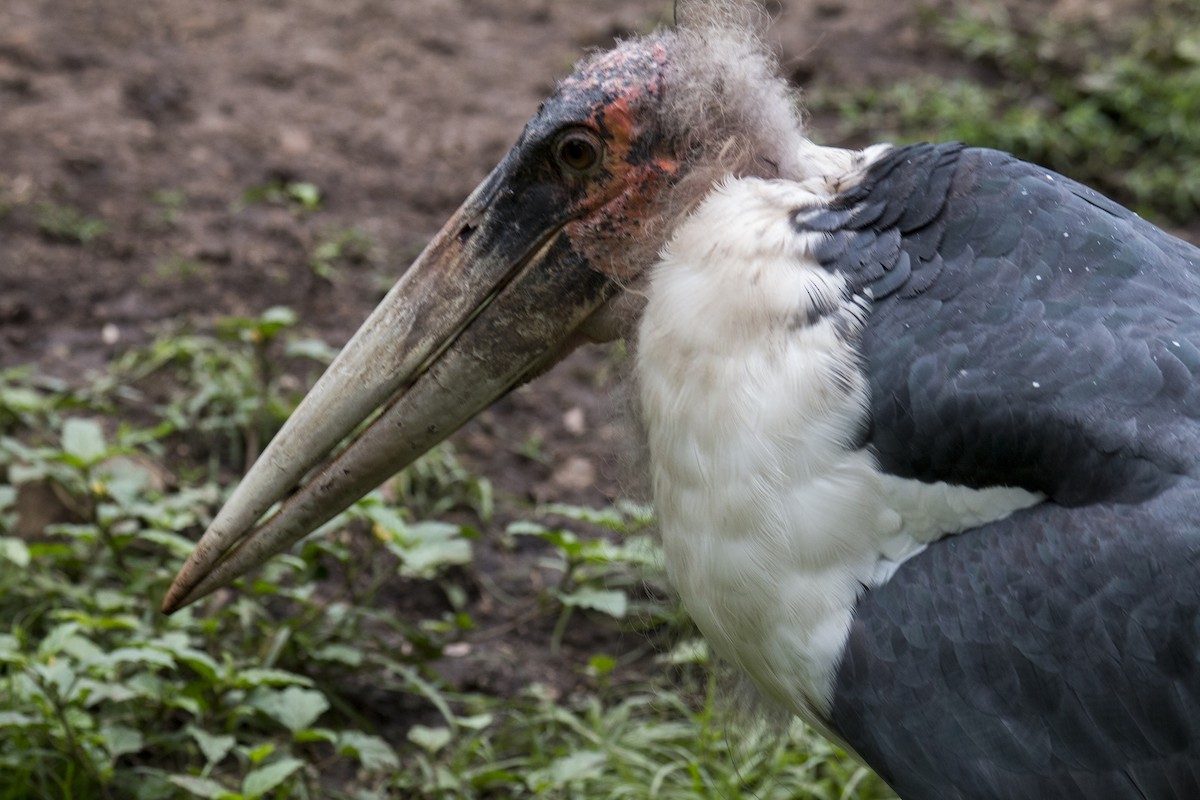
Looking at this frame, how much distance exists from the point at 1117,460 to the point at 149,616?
266 centimetres

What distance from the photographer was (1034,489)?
2.49 metres

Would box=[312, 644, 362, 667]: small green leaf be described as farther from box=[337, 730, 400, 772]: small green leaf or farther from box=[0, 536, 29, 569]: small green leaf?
box=[0, 536, 29, 569]: small green leaf

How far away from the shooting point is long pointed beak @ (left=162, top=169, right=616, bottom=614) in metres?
3.09

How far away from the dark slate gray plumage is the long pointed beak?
639mm

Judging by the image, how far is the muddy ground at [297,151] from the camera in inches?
215

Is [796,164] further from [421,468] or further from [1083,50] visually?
[1083,50]

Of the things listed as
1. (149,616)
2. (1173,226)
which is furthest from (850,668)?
(1173,226)

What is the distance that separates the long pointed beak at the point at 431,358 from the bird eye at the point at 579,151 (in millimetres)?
125

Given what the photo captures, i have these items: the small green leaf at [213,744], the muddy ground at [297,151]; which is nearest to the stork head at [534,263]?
the small green leaf at [213,744]

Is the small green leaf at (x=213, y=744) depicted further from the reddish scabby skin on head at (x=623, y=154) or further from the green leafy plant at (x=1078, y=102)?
the green leafy plant at (x=1078, y=102)

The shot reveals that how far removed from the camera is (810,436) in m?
2.64

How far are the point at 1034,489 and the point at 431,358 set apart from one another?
1.26 meters

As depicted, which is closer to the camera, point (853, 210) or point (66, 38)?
point (853, 210)

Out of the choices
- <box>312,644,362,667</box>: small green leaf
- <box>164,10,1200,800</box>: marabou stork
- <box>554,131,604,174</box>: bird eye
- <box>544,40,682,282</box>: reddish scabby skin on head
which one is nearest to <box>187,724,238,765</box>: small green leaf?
<box>164,10,1200,800</box>: marabou stork
